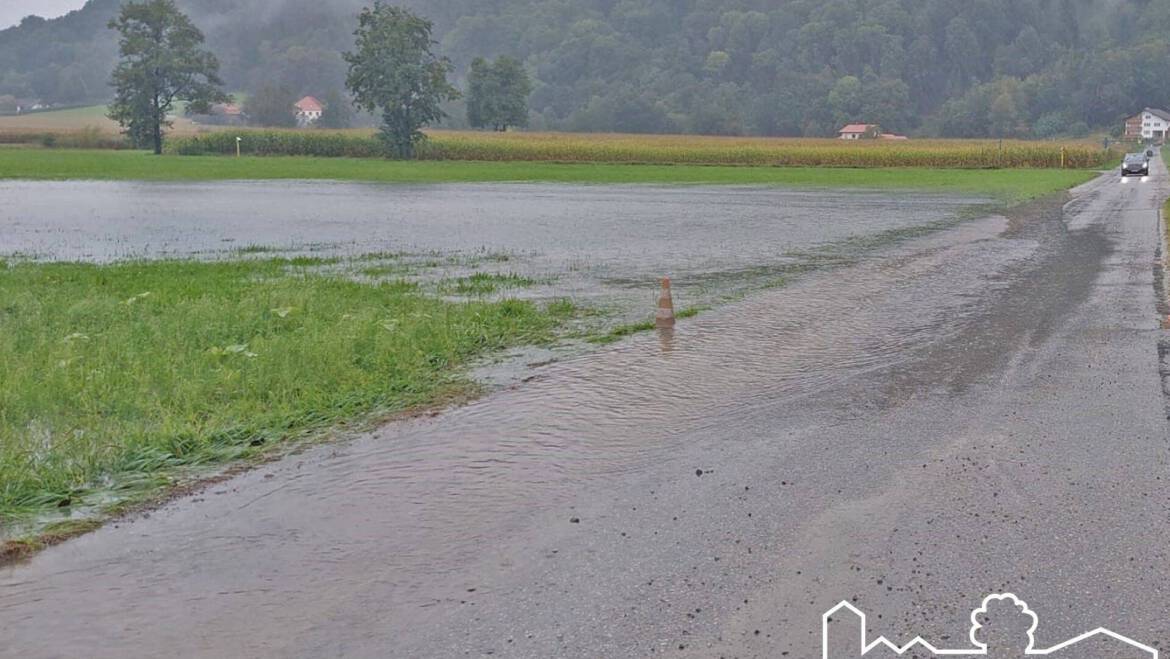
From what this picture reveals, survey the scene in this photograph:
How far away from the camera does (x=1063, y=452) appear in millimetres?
7039

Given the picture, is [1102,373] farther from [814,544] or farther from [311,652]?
[311,652]

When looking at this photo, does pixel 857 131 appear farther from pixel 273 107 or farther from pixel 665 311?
pixel 665 311

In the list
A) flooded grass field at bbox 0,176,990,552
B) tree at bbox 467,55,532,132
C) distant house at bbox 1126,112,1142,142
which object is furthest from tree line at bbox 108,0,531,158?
distant house at bbox 1126,112,1142,142

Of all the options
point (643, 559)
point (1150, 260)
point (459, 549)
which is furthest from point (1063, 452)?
point (1150, 260)

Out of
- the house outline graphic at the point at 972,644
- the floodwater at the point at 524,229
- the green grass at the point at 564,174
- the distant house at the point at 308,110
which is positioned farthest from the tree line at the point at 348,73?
the house outline graphic at the point at 972,644

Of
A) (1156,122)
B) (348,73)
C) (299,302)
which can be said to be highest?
(348,73)

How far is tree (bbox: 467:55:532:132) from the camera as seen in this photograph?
116m

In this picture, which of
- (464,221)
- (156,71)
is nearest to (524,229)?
(464,221)

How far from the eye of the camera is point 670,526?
5793 millimetres

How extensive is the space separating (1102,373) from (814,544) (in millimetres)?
5347

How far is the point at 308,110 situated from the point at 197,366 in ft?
543

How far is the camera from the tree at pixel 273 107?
145 meters

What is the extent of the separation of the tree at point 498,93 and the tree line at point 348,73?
21044 millimetres

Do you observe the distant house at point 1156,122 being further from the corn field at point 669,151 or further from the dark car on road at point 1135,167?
the dark car on road at point 1135,167
